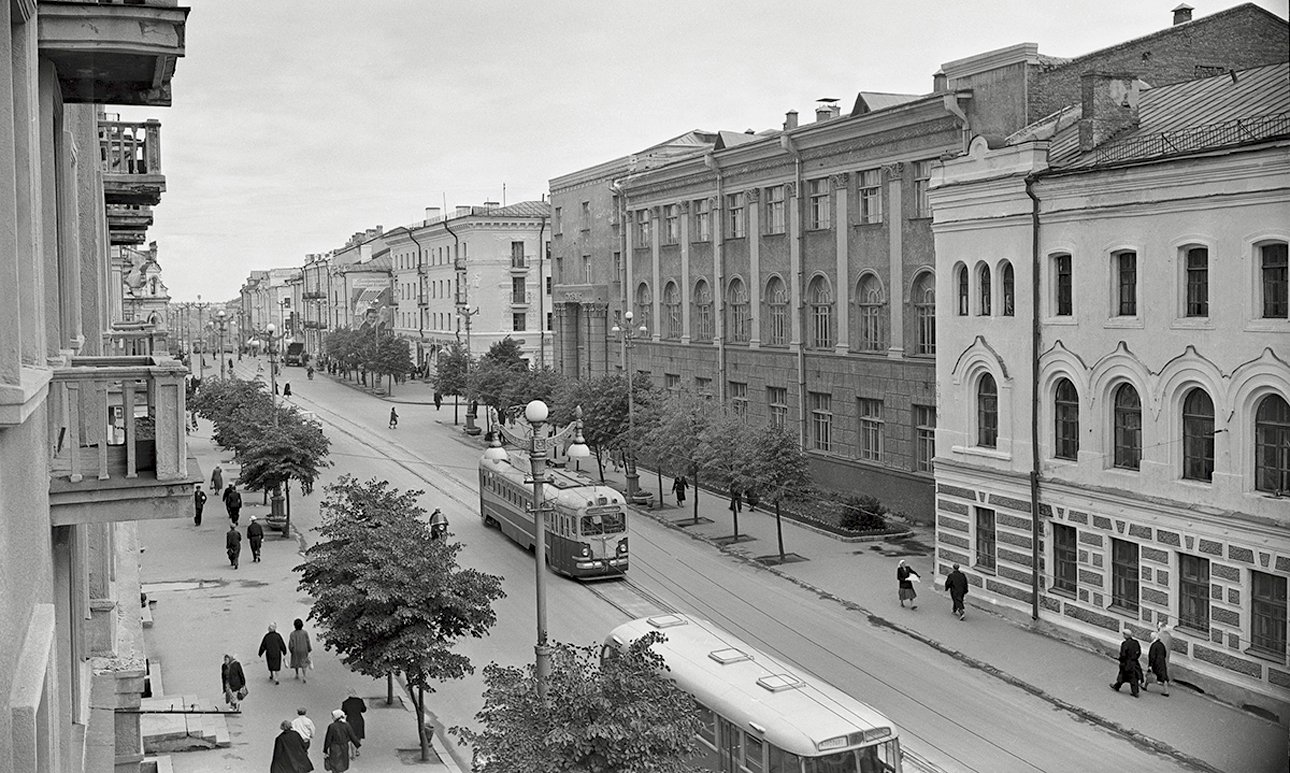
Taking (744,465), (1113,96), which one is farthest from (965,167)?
(744,465)

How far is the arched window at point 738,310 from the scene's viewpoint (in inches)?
1964

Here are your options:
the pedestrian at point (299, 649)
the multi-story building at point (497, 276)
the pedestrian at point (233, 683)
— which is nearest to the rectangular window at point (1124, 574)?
the pedestrian at point (299, 649)

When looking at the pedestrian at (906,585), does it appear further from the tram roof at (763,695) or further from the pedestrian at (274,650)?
the pedestrian at (274,650)

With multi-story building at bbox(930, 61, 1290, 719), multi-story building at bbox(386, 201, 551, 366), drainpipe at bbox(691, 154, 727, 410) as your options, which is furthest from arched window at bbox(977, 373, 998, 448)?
multi-story building at bbox(386, 201, 551, 366)

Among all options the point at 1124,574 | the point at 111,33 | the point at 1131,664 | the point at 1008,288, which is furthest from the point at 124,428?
the point at 1008,288

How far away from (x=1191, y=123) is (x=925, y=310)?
13811 mm

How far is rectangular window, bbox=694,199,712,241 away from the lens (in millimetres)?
52531

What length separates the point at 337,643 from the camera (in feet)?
66.6

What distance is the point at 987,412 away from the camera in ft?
93.6

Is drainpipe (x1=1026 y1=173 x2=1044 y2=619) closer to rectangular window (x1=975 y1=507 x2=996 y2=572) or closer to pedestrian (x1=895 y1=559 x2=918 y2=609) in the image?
rectangular window (x1=975 y1=507 x2=996 y2=572)

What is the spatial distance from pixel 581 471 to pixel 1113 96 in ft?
94.8

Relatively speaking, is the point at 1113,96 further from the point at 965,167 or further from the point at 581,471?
the point at 581,471

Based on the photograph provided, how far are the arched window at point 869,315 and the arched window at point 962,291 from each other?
11.4 m

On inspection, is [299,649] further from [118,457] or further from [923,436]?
[923,436]
